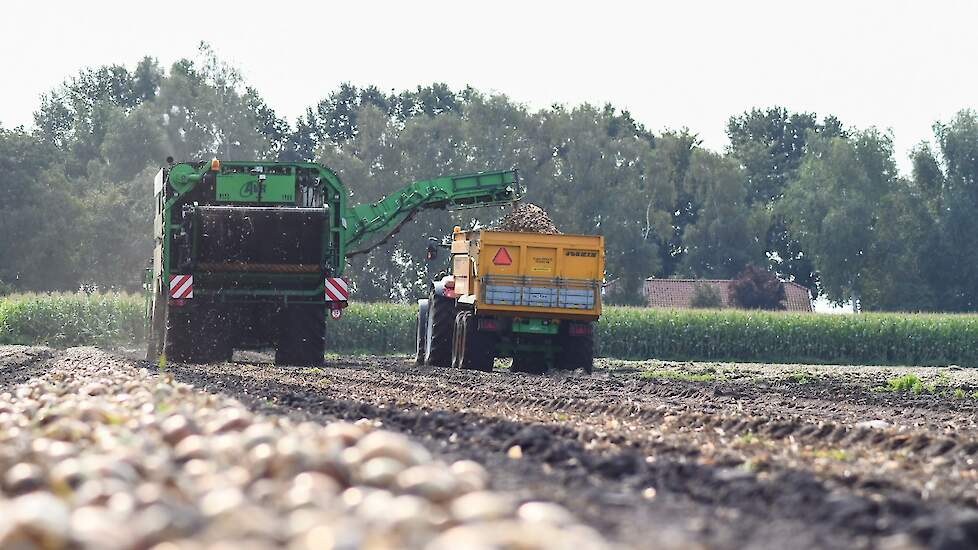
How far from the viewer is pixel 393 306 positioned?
4978 cm

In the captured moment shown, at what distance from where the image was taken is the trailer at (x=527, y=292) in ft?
81.4

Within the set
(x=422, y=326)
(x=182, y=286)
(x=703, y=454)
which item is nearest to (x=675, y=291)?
(x=422, y=326)

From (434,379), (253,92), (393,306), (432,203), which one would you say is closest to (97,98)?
(253,92)

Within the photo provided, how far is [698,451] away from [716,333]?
40.3 metres

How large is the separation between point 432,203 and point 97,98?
259ft

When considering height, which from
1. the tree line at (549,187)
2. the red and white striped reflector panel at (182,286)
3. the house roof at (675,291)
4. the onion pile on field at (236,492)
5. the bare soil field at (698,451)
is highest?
the tree line at (549,187)

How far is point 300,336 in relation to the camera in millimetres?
24516

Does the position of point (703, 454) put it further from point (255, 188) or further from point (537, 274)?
point (255, 188)

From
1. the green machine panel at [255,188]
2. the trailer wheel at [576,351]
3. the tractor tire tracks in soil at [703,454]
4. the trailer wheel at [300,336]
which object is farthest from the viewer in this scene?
the trailer wheel at [576,351]

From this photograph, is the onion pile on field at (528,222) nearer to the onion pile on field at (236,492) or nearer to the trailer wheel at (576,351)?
the trailer wheel at (576,351)

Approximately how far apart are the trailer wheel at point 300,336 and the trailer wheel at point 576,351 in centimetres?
403

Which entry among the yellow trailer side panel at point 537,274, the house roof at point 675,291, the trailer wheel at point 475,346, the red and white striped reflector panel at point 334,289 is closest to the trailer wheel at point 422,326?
the trailer wheel at point 475,346

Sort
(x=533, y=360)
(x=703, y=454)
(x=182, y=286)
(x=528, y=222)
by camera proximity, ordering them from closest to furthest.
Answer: (x=703, y=454)
(x=182, y=286)
(x=533, y=360)
(x=528, y=222)

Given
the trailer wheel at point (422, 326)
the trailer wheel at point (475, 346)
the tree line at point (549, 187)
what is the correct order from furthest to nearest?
the tree line at point (549, 187)
the trailer wheel at point (422, 326)
the trailer wheel at point (475, 346)
